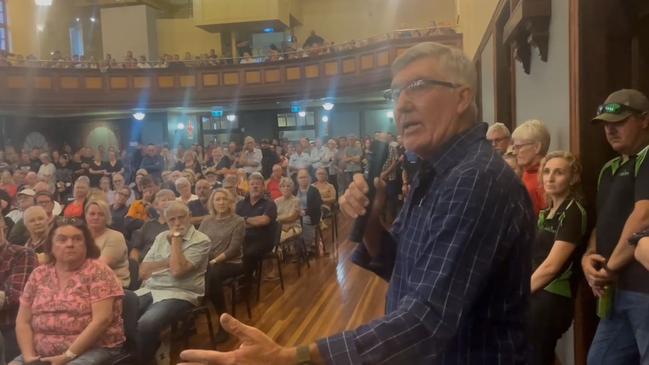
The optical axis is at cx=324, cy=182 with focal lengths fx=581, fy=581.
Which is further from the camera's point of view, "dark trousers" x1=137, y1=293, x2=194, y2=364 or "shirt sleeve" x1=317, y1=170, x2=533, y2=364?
"dark trousers" x1=137, y1=293, x2=194, y2=364

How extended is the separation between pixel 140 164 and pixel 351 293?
6.65 m

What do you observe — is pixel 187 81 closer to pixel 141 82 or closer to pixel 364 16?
pixel 141 82

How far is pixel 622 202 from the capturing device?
177 cm

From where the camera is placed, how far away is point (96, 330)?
2.69 metres

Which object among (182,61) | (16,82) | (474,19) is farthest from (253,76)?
(474,19)

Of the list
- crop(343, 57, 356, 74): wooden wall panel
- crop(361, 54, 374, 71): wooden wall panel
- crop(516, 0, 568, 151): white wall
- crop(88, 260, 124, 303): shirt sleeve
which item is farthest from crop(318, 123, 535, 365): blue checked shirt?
crop(343, 57, 356, 74): wooden wall panel

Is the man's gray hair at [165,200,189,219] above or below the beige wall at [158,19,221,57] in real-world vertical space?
below

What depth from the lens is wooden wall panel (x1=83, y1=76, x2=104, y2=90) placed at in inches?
550

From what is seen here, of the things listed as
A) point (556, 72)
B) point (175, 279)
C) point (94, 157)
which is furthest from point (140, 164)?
point (556, 72)

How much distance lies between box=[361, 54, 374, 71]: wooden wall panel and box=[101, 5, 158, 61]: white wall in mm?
7222

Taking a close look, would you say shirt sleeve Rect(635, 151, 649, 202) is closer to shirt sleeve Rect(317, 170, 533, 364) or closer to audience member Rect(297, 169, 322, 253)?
shirt sleeve Rect(317, 170, 533, 364)

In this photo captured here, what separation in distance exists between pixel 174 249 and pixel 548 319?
240 centimetres

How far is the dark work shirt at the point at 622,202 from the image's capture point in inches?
66.3

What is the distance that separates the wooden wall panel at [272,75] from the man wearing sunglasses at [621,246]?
12378 mm
